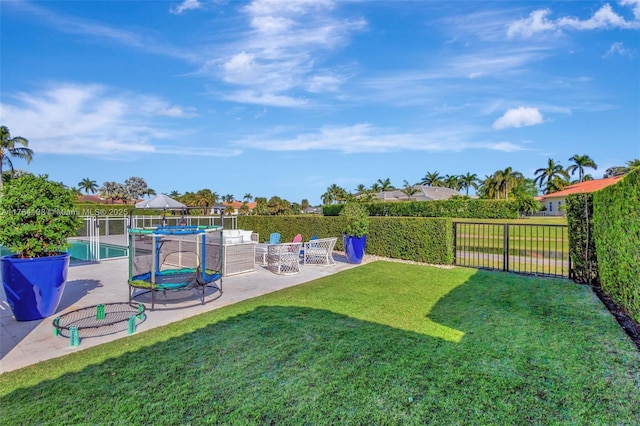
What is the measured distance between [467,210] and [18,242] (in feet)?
112

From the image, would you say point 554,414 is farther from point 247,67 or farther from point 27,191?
point 247,67

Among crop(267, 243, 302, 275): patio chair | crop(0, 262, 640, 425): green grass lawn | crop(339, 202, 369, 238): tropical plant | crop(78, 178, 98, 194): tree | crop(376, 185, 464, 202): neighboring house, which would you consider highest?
crop(78, 178, 98, 194): tree

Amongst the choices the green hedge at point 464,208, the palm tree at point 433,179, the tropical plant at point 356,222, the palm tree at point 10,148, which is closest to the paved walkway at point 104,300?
the tropical plant at point 356,222

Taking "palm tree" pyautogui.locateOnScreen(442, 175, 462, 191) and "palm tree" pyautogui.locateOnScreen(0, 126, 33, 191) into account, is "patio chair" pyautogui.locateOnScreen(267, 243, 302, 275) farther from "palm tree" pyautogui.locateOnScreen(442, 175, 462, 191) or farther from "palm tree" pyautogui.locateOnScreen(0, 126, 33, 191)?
"palm tree" pyautogui.locateOnScreen(442, 175, 462, 191)

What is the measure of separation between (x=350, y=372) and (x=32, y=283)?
14.6 ft

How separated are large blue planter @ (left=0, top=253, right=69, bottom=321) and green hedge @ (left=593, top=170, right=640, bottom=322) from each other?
7.49m

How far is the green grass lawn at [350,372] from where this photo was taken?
7.57 ft

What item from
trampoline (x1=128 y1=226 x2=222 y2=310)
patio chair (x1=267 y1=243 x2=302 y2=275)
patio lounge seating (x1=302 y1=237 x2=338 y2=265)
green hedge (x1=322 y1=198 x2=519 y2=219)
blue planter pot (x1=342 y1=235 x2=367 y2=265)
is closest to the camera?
trampoline (x1=128 y1=226 x2=222 y2=310)

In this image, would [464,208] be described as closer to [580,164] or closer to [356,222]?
[356,222]

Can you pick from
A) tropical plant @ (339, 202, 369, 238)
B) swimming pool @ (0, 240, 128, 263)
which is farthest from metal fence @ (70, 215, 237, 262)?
tropical plant @ (339, 202, 369, 238)

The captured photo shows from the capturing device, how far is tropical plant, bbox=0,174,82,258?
4.18 m

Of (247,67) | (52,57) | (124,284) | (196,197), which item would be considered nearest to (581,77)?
(247,67)

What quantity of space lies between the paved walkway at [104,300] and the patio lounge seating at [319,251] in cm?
36

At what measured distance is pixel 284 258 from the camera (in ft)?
24.9
